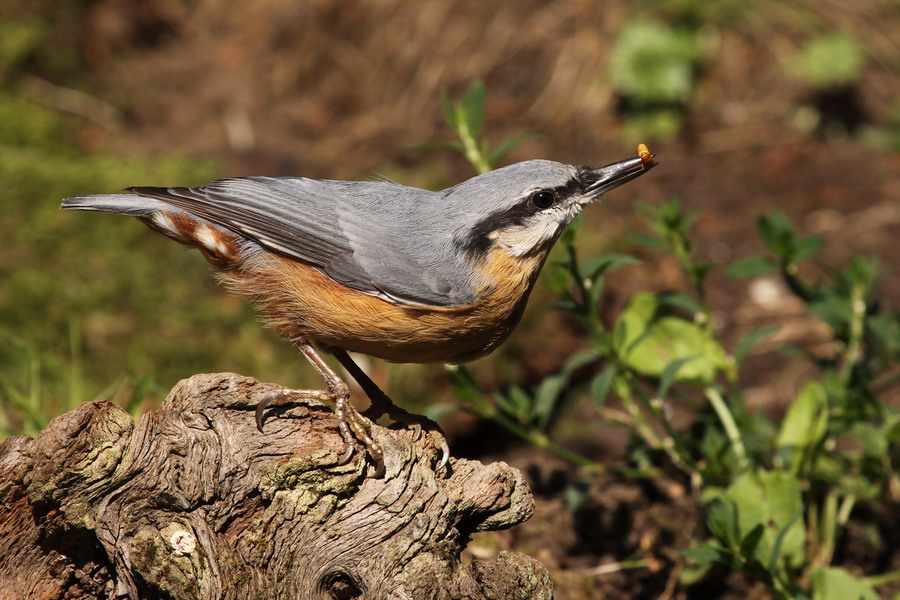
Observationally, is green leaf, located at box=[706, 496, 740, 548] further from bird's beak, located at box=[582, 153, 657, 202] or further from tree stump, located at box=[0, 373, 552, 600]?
bird's beak, located at box=[582, 153, 657, 202]

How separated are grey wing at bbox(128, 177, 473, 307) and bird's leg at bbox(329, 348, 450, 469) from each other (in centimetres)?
41

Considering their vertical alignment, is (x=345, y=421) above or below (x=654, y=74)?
above

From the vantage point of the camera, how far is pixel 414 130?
858 centimetres

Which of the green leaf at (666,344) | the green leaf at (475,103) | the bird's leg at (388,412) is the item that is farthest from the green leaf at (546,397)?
the green leaf at (475,103)

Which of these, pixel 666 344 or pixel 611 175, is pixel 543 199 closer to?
pixel 611 175

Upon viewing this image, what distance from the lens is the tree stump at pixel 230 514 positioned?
283 centimetres

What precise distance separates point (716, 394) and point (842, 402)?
0.50 meters

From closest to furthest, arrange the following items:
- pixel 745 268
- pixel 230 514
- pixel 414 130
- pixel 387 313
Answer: pixel 230 514 → pixel 387 313 → pixel 745 268 → pixel 414 130

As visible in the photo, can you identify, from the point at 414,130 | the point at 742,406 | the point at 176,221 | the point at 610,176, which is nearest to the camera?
the point at 610,176

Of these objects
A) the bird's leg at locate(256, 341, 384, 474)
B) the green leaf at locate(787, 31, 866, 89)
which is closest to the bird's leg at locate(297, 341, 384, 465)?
the bird's leg at locate(256, 341, 384, 474)

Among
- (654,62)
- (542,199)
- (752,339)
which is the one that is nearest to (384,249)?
(542,199)

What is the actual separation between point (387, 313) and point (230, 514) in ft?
2.92

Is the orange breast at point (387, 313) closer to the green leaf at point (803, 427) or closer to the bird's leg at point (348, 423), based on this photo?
the bird's leg at point (348, 423)

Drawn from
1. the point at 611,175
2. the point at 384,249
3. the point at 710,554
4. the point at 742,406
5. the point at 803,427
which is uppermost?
the point at 384,249
